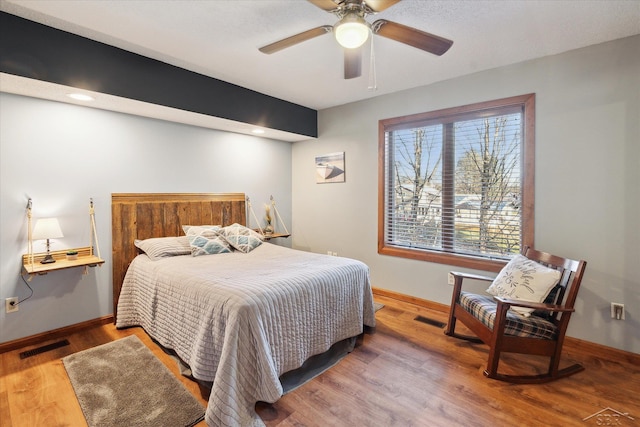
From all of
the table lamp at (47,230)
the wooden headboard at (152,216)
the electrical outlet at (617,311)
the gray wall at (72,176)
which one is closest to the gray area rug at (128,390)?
the gray wall at (72,176)

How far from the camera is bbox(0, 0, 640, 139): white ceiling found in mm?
2033

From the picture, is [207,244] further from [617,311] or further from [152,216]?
[617,311]

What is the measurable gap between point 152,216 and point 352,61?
268 cm

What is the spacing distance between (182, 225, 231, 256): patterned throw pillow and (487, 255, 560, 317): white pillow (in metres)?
2.66

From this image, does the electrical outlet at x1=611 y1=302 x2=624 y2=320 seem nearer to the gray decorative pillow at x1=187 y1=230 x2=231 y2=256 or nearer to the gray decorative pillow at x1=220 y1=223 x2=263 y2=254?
the gray decorative pillow at x1=220 y1=223 x2=263 y2=254

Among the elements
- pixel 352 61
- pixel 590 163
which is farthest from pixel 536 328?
pixel 352 61

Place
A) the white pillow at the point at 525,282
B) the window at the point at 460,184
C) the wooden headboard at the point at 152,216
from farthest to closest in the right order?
the wooden headboard at the point at 152,216, the window at the point at 460,184, the white pillow at the point at 525,282

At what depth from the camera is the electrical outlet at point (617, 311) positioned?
2483mm

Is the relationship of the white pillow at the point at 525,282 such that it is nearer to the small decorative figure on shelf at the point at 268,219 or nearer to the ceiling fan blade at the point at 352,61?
the ceiling fan blade at the point at 352,61

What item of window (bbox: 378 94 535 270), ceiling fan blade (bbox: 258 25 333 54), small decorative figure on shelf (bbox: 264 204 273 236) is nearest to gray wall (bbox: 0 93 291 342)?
small decorative figure on shelf (bbox: 264 204 273 236)

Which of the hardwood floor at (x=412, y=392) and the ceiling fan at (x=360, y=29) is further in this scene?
the hardwood floor at (x=412, y=392)

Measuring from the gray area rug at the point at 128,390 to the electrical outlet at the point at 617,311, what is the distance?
3.17 metres

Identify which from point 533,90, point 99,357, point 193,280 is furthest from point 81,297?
point 533,90

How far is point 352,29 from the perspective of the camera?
173 cm
